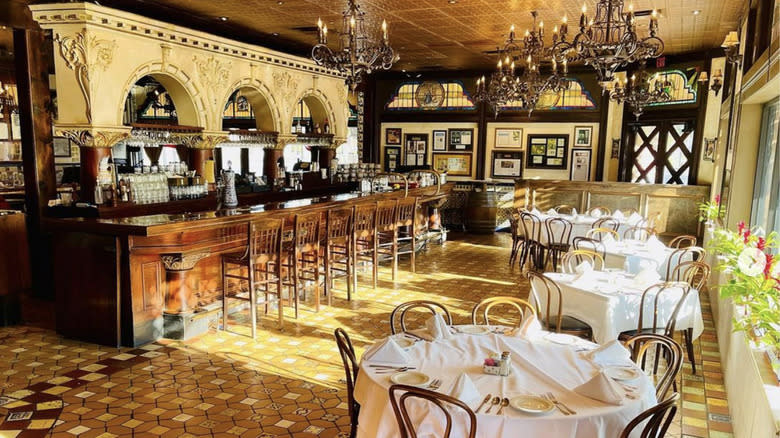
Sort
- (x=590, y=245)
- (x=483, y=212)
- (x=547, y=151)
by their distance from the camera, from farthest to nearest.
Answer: (x=547, y=151), (x=483, y=212), (x=590, y=245)

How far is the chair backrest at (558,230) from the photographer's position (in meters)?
8.14

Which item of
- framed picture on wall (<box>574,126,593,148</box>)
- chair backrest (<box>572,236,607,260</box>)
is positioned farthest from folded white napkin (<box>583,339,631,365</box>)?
framed picture on wall (<box>574,126,593,148</box>)

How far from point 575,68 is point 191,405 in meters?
11.8

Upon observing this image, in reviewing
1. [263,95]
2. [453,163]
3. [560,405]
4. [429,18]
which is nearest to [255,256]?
[560,405]

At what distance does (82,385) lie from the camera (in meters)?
4.41

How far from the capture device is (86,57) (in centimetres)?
663

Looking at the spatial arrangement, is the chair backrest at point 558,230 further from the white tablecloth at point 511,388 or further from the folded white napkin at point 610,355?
the folded white napkin at point 610,355

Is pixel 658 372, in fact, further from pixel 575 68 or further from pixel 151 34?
pixel 575 68

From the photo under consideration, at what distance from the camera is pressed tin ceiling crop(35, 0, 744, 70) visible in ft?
24.0

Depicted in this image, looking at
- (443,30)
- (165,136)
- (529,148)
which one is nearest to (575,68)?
(529,148)

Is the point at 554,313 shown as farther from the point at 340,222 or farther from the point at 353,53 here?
the point at 353,53

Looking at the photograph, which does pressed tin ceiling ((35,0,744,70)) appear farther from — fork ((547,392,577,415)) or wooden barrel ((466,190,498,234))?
fork ((547,392,577,415))

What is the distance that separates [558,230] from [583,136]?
5.71 meters

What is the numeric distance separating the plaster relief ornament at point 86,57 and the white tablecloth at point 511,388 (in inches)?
226
